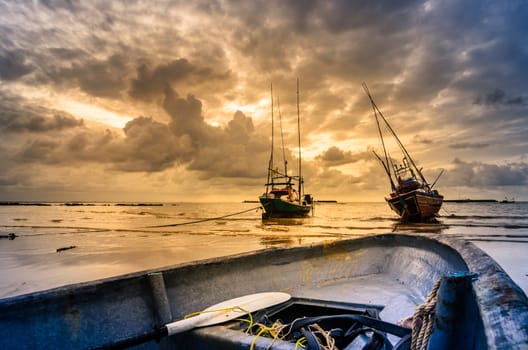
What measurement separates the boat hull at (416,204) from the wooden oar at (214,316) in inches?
960

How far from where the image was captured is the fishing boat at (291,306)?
1.42 metres

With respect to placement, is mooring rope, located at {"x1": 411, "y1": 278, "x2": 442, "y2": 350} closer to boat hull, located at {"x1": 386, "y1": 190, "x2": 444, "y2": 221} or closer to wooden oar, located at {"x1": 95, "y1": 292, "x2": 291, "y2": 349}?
wooden oar, located at {"x1": 95, "y1": 292, "x2": 291, "y2": 349}

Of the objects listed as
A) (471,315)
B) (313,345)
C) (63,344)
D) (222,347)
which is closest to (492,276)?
(471,315)

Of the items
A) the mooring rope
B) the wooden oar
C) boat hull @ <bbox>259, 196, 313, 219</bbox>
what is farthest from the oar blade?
boat hull @ <bbox>259, 196, 313, 219</bbox>

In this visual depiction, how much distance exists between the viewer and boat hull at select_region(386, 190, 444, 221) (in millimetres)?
24361

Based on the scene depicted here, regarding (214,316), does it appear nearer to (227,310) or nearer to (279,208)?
(227,310)

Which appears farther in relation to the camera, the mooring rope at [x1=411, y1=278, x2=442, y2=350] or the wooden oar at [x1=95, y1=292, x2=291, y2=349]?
the wooden oar at [x1=95, y1=292, x2=291, y2=349]

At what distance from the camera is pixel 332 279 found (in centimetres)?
430

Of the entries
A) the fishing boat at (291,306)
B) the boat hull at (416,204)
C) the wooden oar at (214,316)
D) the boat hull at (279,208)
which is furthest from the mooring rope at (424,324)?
the boat hull at (279,208)

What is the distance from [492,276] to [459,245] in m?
2.00

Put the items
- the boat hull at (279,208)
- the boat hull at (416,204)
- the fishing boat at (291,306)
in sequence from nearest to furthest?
the fishing boat at (291,306), the boat hull at (416,204), the boat hull at (279,208)

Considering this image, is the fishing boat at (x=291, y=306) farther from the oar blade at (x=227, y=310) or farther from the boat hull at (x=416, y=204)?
the boat hull at (x=416, y=204)

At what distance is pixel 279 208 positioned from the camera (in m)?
30.3

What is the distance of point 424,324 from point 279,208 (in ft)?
95.0
